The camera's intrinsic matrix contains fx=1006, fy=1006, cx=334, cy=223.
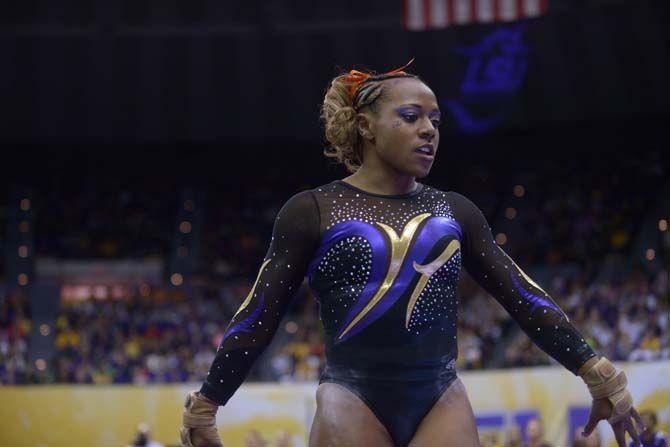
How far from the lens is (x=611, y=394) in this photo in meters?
3.52

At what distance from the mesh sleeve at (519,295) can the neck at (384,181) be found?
206 millimetres

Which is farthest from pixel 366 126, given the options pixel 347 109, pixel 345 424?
pixel 345 424

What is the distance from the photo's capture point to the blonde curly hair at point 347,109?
376cm

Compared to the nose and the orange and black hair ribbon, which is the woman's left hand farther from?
the orange and black hair ribbon

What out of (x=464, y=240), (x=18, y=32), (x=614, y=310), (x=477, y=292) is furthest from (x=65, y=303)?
(x=464, y=240)

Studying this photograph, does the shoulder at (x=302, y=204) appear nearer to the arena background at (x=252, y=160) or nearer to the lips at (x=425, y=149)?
the lips at (x=425, y=149)

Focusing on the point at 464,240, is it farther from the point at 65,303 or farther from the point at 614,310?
the point at 65,303

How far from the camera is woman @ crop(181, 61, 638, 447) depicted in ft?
11.2

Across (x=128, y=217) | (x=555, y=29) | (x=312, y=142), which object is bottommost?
(x=128, y=217)

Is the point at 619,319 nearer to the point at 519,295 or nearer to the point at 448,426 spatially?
the point at 519,295

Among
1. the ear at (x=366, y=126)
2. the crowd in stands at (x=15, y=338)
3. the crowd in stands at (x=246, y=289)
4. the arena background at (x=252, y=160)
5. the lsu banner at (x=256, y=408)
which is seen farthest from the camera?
the arena background at (x=252, y=160)

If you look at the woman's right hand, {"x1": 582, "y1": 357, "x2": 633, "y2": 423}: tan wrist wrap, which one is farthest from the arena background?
the woman's right hand

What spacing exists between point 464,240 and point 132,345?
660 inches

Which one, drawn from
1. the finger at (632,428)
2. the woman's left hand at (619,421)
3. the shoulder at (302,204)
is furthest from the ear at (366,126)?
the finger at (632,428)
